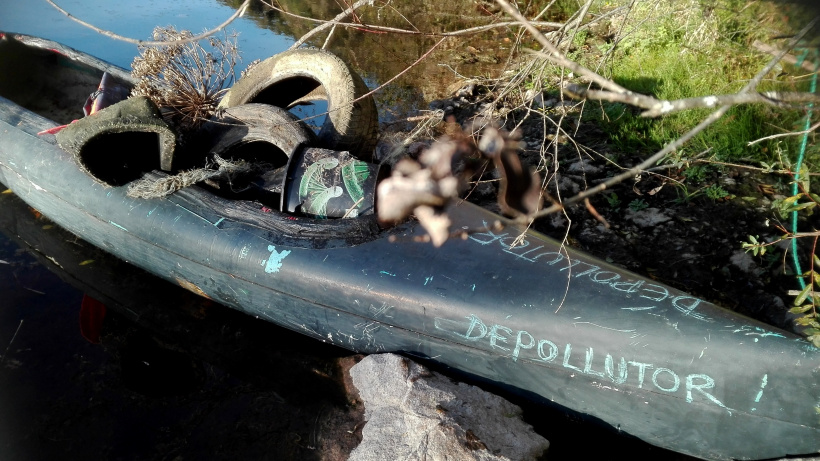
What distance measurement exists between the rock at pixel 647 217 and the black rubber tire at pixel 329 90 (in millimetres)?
1896

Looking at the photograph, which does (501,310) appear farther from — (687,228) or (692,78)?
(692,78)

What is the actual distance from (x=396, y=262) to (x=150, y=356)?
183 centimetres

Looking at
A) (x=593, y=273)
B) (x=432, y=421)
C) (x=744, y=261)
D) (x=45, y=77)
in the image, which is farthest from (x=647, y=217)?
(x=45, y=77)

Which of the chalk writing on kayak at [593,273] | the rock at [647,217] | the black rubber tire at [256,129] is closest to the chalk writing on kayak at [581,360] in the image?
the chalk writing on kayak at [593,273]

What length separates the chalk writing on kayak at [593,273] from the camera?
2404mm

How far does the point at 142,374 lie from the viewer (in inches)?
133

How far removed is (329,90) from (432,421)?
2.37 meters

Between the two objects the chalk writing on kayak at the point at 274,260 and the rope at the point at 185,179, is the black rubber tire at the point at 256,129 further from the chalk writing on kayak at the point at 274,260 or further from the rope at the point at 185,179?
the chalk writing on kayak at the point at 274,260

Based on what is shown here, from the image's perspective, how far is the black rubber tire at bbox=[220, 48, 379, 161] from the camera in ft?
12.5

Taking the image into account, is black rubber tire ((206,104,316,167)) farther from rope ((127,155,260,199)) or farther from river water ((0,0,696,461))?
river water ((0,0,696,461))

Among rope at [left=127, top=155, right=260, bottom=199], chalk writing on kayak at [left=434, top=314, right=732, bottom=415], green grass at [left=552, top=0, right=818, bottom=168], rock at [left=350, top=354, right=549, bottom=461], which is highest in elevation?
green grass at [left=552, top=0, right=818, bottom=168]

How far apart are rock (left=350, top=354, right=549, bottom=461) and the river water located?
250 mm

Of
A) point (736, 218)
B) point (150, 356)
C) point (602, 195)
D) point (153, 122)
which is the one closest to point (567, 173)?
point (602, 195)

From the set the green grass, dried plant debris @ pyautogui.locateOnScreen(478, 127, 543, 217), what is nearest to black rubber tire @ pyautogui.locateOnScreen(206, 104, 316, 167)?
the green grass
